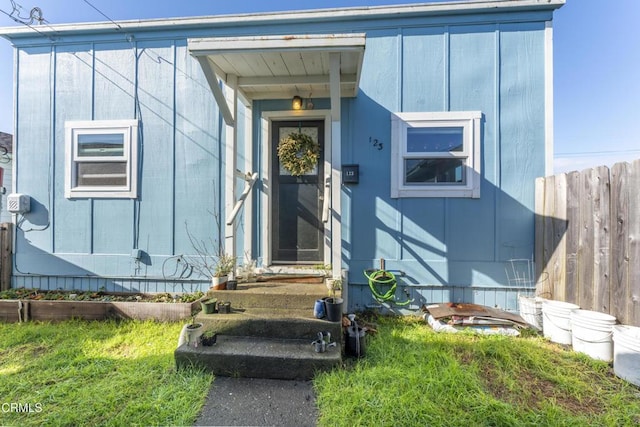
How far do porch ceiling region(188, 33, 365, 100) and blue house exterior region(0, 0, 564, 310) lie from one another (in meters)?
0.03

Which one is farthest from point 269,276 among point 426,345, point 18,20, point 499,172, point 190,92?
point 18,20

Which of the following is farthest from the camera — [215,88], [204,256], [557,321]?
[204,256]

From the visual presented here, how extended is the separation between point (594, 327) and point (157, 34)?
601 centimetres

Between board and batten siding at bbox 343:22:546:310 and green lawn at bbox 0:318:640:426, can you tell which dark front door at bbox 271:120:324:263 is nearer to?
board and batten siding at bbox 343:22:546:310

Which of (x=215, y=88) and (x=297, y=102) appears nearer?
(x=215, y=88)

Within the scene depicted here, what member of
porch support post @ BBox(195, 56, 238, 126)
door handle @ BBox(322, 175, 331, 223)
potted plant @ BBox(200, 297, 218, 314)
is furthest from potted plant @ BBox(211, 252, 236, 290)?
porch support post @ BBox(195, 56, 238, 126)

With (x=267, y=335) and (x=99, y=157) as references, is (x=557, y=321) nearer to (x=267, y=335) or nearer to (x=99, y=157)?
(x=267, y=335)

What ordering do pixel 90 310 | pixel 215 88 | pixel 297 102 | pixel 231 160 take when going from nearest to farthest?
pixel 215 88
pixel 231 160
pixel 90 310
pixel 297 102

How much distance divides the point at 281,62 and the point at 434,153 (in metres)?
2.15

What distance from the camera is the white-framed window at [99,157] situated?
392 centimetres

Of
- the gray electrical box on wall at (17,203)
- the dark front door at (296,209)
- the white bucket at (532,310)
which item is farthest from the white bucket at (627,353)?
the gray electrical box on wall at (17,203)

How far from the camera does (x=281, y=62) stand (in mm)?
3043

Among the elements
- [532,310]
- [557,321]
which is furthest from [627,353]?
[532,310]

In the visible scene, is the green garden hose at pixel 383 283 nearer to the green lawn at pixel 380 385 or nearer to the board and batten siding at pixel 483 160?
the board and batten siding at pixel 483 160
